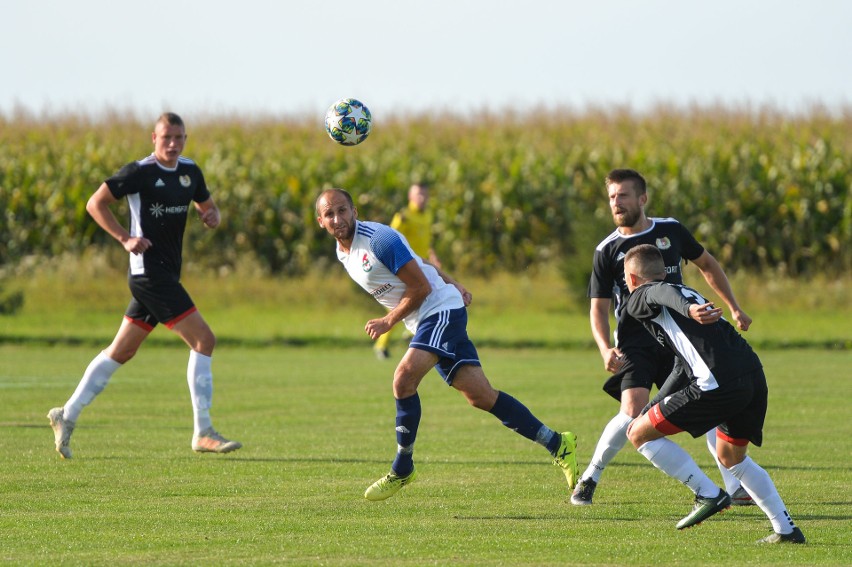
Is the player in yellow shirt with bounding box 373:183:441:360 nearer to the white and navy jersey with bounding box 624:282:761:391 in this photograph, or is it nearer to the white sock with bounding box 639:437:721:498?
the white sock with bounding box 639:437:721:498

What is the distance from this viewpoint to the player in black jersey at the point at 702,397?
691 centimetres

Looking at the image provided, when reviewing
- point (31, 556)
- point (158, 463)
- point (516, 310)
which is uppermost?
point (31, 556)

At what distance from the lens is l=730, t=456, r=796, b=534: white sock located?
687 centimetres

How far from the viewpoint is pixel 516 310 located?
26.3m

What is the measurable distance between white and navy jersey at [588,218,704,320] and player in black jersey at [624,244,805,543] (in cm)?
111

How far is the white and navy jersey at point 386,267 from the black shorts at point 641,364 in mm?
1151

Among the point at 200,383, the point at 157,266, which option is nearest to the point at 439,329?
the point at 200,383

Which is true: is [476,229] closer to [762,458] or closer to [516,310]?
[516,310]

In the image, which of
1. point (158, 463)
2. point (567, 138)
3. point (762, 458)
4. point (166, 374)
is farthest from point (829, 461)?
point (567, 138)

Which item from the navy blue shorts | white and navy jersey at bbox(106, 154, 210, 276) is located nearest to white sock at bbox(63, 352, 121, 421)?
white and navy jersey at bbox(106, 154, 210, 276)

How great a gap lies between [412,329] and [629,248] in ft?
4.94

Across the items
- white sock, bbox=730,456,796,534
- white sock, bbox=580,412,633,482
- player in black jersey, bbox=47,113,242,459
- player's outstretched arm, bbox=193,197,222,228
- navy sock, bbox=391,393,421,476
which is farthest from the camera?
player's outstretched arm, bbox=193,197,222,228

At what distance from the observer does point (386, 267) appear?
841 cm

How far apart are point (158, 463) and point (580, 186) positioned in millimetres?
20291
